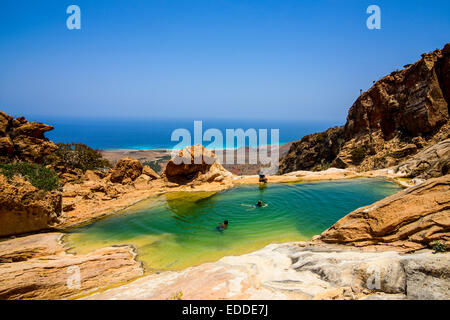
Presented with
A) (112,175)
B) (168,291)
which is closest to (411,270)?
(168,291)

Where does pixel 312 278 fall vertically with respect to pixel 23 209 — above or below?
below

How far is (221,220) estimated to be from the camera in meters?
13.4

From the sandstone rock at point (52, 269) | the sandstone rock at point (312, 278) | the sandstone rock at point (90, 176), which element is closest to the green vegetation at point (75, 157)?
the sandstone rock at point (90, 176)

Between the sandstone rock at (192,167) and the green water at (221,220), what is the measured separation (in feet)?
8.84

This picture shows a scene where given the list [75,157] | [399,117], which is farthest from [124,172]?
[399,117]

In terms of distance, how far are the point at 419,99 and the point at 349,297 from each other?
3157 cm

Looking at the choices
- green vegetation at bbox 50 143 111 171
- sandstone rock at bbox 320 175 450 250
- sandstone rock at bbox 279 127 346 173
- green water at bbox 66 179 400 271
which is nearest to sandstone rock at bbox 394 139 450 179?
green water at bbox 66 179 400 271

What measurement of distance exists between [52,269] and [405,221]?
35.7 ft

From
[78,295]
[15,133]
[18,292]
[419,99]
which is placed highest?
[419,99]

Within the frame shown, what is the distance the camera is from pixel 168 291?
573 cm

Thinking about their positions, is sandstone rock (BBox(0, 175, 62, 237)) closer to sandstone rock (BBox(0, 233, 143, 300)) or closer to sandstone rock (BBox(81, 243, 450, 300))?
sandstone rock (BBox(0, 233, 143, 300))

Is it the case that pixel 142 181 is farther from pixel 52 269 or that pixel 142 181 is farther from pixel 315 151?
pixel 315 151

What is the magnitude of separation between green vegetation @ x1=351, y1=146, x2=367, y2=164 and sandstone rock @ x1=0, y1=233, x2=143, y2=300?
100 feet
